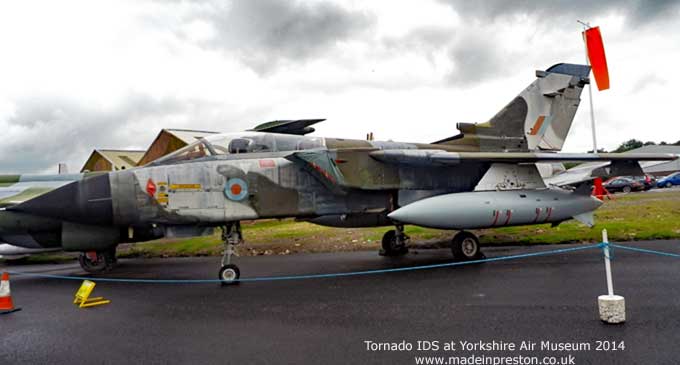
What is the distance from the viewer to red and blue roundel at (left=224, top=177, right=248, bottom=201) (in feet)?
24.6

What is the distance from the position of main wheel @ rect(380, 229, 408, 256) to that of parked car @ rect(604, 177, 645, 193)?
92.5 feet

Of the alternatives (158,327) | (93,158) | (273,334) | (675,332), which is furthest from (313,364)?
(93,158)

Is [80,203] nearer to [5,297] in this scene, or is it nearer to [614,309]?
[5,297]

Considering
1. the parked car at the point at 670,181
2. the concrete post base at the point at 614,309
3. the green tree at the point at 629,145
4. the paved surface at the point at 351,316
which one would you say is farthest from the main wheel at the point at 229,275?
the green tree at the point at 629,145

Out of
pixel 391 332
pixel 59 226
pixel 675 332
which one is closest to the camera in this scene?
pixel 675 332

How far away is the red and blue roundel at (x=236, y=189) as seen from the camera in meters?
7.51

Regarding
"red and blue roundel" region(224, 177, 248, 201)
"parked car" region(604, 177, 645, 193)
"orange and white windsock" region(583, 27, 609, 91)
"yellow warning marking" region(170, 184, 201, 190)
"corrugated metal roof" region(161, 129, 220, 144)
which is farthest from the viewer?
"parked car" region(604, 177, 645, 193)

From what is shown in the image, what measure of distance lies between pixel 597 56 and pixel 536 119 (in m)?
11.3

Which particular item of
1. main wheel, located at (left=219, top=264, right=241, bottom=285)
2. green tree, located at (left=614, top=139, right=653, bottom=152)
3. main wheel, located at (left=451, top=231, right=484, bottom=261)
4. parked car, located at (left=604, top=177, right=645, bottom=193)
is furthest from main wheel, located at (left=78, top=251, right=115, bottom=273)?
green tree, located at (left=614, top=139, right=653, bottom=152)

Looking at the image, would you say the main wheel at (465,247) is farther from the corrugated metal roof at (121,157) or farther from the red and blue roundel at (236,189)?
the corrugated metal roof at (121,157)

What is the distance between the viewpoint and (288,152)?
27.0 ft

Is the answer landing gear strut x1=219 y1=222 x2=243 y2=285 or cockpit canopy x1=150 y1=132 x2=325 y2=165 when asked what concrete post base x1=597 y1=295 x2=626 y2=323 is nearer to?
landing gear strut x1=219 y1=222 x2=243 y2=285

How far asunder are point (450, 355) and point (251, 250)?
8.98 meters

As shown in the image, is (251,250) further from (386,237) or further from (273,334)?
(273,334)
